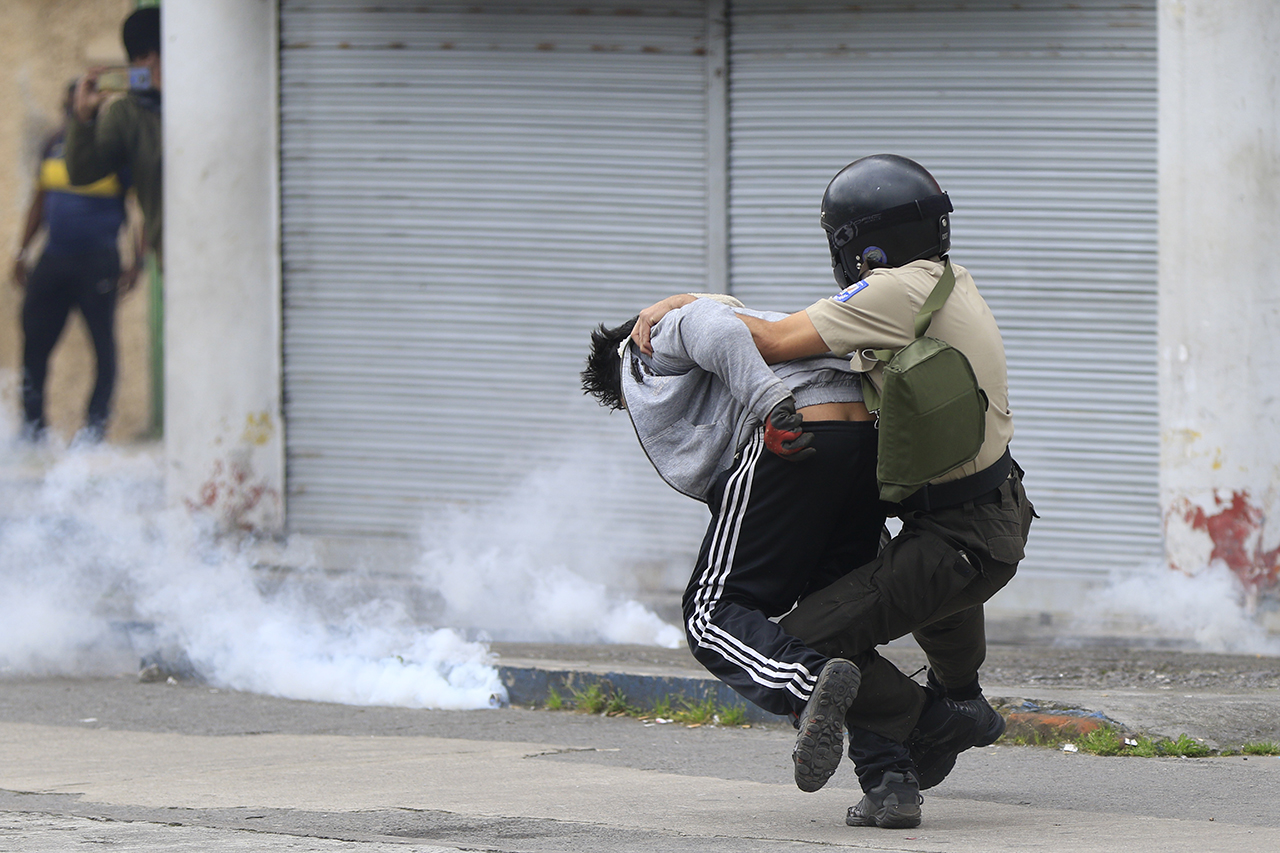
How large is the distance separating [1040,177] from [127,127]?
5050mm

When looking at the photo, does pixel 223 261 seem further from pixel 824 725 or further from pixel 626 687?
pixel 824 725

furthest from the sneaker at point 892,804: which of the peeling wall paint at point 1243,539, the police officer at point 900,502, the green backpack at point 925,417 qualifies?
the peeling wall paint at point 1243,539

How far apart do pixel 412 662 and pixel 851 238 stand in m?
3.02

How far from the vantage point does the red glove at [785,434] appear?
3654 mm

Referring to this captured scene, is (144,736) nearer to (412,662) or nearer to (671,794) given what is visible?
(412,662)

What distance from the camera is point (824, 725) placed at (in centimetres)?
345

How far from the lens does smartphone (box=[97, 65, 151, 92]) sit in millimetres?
9219

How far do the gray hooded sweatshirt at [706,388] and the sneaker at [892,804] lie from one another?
78cm

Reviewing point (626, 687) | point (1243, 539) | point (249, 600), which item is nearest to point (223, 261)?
point (249, 600)

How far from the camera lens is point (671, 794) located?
4.34m

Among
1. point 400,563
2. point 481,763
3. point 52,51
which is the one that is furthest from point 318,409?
point 481,763

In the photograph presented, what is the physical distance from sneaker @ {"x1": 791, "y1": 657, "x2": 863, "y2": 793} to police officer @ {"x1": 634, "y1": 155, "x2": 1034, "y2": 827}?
225 millimetres

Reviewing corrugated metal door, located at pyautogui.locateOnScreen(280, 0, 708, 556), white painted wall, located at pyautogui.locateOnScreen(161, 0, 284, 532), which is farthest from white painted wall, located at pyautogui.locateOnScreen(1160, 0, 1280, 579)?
white painted wall, located at pyautogui.locateOnScreen(161, 0, 284, 532)

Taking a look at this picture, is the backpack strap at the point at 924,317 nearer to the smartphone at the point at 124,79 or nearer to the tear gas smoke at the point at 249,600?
the tear gas smoke at the point at 249,600
